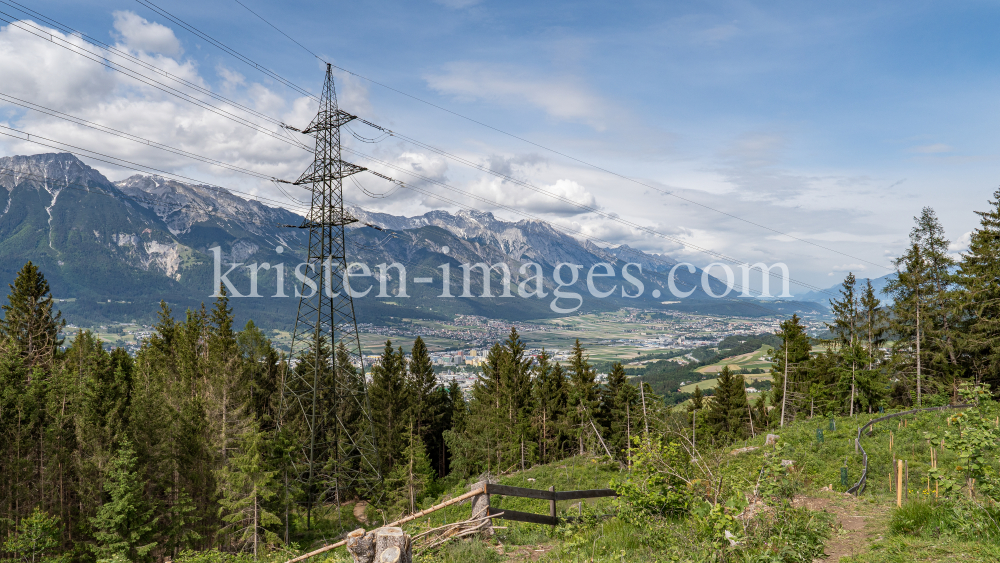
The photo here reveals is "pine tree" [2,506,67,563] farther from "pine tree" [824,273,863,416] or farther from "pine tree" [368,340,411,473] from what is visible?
"pine tree" [824,273,863,416]

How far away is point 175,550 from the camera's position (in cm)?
2873

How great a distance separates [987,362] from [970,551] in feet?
143

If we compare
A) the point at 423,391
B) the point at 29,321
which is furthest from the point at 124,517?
the point at 423,391

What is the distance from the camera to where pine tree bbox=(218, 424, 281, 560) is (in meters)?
25.6

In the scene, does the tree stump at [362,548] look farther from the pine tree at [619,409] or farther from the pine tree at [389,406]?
the pine tree at [619,409]

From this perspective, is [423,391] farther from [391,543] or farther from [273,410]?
[391,543]

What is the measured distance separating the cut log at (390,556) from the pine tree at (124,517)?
2491 centimetres

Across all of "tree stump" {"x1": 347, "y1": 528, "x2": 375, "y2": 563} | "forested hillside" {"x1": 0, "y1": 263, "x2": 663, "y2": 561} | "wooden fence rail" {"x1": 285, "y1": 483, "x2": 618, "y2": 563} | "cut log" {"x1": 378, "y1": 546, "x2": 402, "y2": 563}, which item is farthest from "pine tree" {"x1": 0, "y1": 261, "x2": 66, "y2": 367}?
"cut log" {"x1": 378, "y1": 546, "x2": 402, "y2": 563}

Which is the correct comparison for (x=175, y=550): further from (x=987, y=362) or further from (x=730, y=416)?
(x=987, y=362)

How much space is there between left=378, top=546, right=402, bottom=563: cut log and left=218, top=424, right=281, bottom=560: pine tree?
22.8 m

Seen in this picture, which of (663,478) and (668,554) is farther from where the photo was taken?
(663,478)

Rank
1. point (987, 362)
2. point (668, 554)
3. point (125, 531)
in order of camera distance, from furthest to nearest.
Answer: point (987, 362) → point (125, 531) → point (668, 554)

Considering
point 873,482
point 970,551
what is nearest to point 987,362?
point 873,482

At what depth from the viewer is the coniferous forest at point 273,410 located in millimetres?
25422
